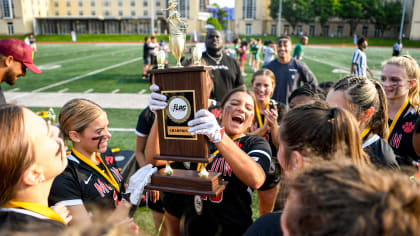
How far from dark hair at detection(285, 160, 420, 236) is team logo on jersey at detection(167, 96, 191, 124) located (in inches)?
47.0

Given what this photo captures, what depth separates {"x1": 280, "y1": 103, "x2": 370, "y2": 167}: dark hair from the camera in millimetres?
1529

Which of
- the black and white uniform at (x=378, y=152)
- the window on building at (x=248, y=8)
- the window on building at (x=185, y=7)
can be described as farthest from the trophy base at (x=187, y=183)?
the window on building at (x=248, y=8)

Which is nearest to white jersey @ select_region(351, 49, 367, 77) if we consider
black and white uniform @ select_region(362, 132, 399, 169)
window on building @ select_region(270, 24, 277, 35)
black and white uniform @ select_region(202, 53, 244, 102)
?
black and white uniform @ select_region(202, 53, 244, 102)

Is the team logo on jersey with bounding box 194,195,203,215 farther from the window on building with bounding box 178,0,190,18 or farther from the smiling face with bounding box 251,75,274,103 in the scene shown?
the window on building with bounding box 178,0,190,18

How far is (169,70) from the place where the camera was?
199 cm

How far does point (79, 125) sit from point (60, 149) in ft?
2.72

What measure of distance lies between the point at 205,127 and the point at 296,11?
76.5 metres

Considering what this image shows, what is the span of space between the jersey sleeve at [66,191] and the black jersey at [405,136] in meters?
2.69

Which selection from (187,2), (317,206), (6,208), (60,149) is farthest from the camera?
(187,2)

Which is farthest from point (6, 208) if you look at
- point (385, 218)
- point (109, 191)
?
point (385, 218)

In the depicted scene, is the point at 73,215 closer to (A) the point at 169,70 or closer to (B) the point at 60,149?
(B) the point at 60,149

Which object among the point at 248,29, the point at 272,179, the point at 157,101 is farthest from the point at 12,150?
the point at 248,29

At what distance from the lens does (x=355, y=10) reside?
6512cm

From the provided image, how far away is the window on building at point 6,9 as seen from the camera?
7253 centimetres
